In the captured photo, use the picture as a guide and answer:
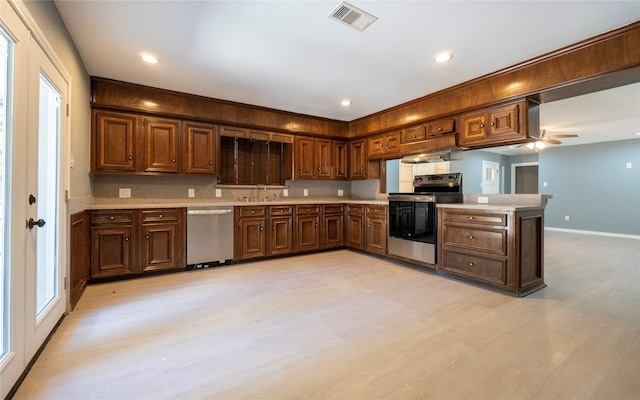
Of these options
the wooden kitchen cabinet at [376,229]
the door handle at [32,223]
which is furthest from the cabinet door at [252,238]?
the door handle at [32,223]

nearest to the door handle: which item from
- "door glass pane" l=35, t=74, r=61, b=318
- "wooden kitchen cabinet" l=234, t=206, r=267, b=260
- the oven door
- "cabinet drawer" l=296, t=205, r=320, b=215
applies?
"door glass pane" l=35, t=74, r=61, b=318

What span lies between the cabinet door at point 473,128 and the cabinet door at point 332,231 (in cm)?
242

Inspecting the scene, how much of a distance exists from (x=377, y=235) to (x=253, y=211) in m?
2.04

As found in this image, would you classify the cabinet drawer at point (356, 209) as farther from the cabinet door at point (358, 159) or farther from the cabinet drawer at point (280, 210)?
the cabinet drawer at point (280, 210)

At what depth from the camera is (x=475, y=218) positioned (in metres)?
3.29

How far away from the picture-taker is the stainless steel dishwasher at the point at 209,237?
12.4 feet

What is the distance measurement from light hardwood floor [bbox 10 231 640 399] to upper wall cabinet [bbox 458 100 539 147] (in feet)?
5.77

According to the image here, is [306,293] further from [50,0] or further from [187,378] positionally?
[50,0]

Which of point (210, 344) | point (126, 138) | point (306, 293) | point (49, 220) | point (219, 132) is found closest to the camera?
point (210, 344)

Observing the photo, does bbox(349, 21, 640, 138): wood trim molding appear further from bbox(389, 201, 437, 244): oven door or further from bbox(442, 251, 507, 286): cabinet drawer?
bbox(442, 251, 507, 286): cabinet drawer

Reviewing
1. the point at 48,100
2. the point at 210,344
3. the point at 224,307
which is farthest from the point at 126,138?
the point at 210,344

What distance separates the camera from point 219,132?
4211mm

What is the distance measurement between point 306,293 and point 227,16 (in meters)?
2.63

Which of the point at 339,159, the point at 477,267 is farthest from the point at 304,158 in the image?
the point at 477,267
